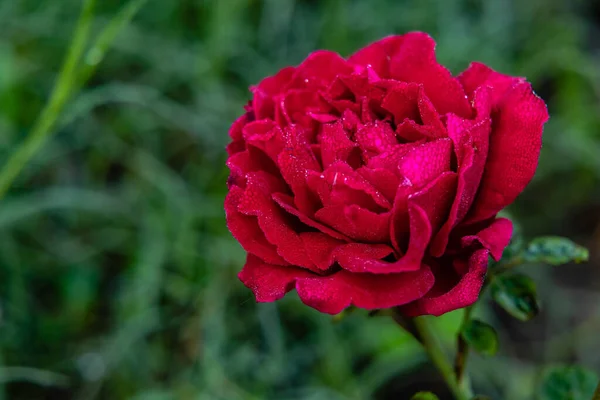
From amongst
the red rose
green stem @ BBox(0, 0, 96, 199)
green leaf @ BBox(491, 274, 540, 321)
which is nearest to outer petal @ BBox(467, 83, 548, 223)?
the red rose

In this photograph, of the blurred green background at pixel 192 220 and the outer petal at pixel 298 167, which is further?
the blurred green background at pixel 192 220

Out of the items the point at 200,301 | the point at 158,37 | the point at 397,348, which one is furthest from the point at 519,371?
the point at 158,37

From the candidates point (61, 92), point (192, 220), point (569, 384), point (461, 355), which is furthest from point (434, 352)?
point (192, 220)

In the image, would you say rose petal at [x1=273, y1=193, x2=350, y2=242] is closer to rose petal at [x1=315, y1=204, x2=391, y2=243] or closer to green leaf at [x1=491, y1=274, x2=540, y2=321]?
rose petal at [x1=315, y1=204, x2=391, y2=243]

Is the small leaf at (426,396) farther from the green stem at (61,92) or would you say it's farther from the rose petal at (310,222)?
the green stem at (61,92)

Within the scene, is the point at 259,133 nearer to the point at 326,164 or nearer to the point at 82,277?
the point at 326,164

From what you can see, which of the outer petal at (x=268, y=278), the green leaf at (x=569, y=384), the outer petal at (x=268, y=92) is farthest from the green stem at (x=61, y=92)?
the green leaf at (x=569, y=384)

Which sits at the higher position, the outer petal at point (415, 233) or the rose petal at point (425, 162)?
the rose petal at point (425, 162)

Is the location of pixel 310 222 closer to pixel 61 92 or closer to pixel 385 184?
pixel 385 184
